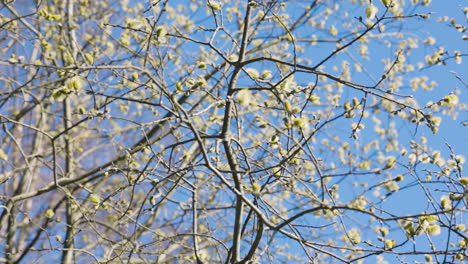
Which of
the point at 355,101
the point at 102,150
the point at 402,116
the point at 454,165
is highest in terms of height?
the point at 102,150

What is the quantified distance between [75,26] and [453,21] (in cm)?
382

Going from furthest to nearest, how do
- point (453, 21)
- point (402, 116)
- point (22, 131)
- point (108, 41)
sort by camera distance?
point (22, 131)
point (108, 41)
point (402, 116)
point (453, 21)

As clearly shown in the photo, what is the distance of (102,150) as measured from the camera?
764 centimetres

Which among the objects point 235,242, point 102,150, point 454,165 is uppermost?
point 102,150

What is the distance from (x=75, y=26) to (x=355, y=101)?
389 cm

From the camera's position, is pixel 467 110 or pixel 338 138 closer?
pixel 467 110

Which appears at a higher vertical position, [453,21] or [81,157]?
[81,157]

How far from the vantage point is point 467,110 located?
3193 mm

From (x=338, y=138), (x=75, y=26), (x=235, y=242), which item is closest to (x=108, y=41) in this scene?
(x=75, y=26)

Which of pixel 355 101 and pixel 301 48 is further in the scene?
pixel 301 48

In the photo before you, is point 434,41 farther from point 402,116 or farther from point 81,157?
point 81,157

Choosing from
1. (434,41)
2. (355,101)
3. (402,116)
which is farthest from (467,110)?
(434,41)

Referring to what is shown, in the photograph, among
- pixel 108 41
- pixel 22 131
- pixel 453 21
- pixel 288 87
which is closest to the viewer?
pixel 288 87

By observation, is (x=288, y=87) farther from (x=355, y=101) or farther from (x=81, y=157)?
(x=81, y=157)
